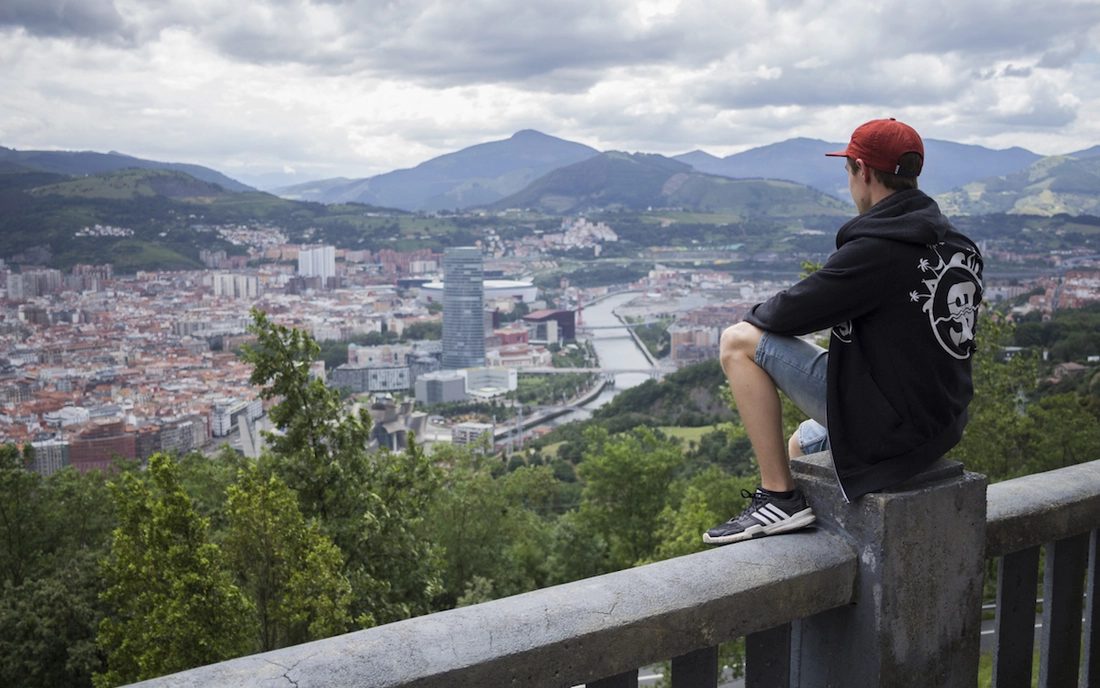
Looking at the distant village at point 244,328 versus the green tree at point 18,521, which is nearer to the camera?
the green tree at point 18,521

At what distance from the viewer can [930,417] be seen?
166 cm

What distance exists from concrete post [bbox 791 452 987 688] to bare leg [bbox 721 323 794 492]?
0.61ft

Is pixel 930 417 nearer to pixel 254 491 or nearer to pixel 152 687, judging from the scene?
pixel 152 687

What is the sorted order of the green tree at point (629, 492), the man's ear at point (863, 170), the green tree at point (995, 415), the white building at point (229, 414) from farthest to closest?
the white building at point (229, 414) < the green tree at point (629, 492) < the green tree at point (995, 415) < the man's ear at point (863, 170)

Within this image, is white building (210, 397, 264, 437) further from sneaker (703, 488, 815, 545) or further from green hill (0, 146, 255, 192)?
green hill (0, 146, 255, 192)

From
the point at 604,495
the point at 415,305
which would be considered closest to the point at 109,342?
the point at 415,305

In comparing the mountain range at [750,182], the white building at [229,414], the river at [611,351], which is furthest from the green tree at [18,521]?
the mountain range at [750,182]

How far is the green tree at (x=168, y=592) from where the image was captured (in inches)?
261

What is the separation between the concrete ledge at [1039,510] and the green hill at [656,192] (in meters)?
120

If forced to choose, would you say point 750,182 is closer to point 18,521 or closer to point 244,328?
point 244,328

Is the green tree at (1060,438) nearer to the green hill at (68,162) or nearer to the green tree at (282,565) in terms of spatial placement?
the green tree at (282,565)

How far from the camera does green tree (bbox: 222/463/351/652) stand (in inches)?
283

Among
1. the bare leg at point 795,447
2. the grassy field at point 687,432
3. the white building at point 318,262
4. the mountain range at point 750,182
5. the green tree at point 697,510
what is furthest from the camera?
the white building at point 318,262

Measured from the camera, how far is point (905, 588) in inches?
61.1
